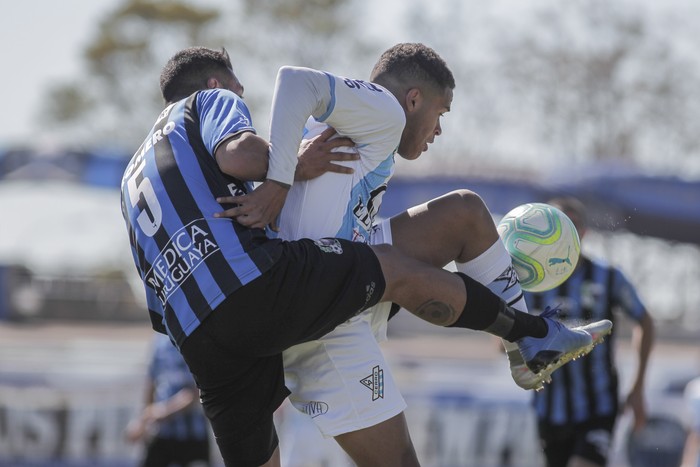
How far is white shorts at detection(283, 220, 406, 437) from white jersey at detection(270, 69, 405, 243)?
8.2 inches

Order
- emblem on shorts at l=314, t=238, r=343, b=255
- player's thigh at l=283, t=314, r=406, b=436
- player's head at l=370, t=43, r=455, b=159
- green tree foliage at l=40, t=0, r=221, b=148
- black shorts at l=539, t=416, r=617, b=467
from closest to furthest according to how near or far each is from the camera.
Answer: emblem on shorts at l=314, t=238, r=343, b=255 < player's thigh at l=283, t=314, r=406, b=436 < player's head at l=370, t=43, r=455, b=159 < black shorts at l=539, t=416, r=617, b=467 < green tree foliage at l=40, t=0, r=221, b=148

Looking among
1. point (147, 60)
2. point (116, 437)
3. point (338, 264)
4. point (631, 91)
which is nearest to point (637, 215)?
point (116, 437)

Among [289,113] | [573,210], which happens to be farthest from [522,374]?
[573,210]

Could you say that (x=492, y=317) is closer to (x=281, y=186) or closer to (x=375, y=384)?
(x=375, y=384)

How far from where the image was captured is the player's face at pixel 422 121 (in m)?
4.46

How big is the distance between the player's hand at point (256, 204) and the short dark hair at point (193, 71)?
645mm

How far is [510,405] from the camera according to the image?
32.9 feet

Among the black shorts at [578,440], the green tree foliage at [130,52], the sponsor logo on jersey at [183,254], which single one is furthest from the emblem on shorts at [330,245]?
the green tree foliage at [130,52]

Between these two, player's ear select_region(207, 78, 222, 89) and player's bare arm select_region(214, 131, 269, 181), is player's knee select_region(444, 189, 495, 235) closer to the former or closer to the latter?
player's bare arm select_region(214, 131, 269, 181)

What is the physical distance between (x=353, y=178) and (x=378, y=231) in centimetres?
32

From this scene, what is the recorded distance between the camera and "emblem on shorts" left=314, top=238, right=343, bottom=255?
13.3 ft

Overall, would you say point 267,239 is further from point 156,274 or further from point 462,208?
point 462,208

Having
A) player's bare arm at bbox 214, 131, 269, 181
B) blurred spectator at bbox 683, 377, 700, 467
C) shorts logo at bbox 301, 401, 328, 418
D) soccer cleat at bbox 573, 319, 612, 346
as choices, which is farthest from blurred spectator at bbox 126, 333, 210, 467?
player's bare arm at bbox 214, 131, 269, 181

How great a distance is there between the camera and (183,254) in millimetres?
3969
